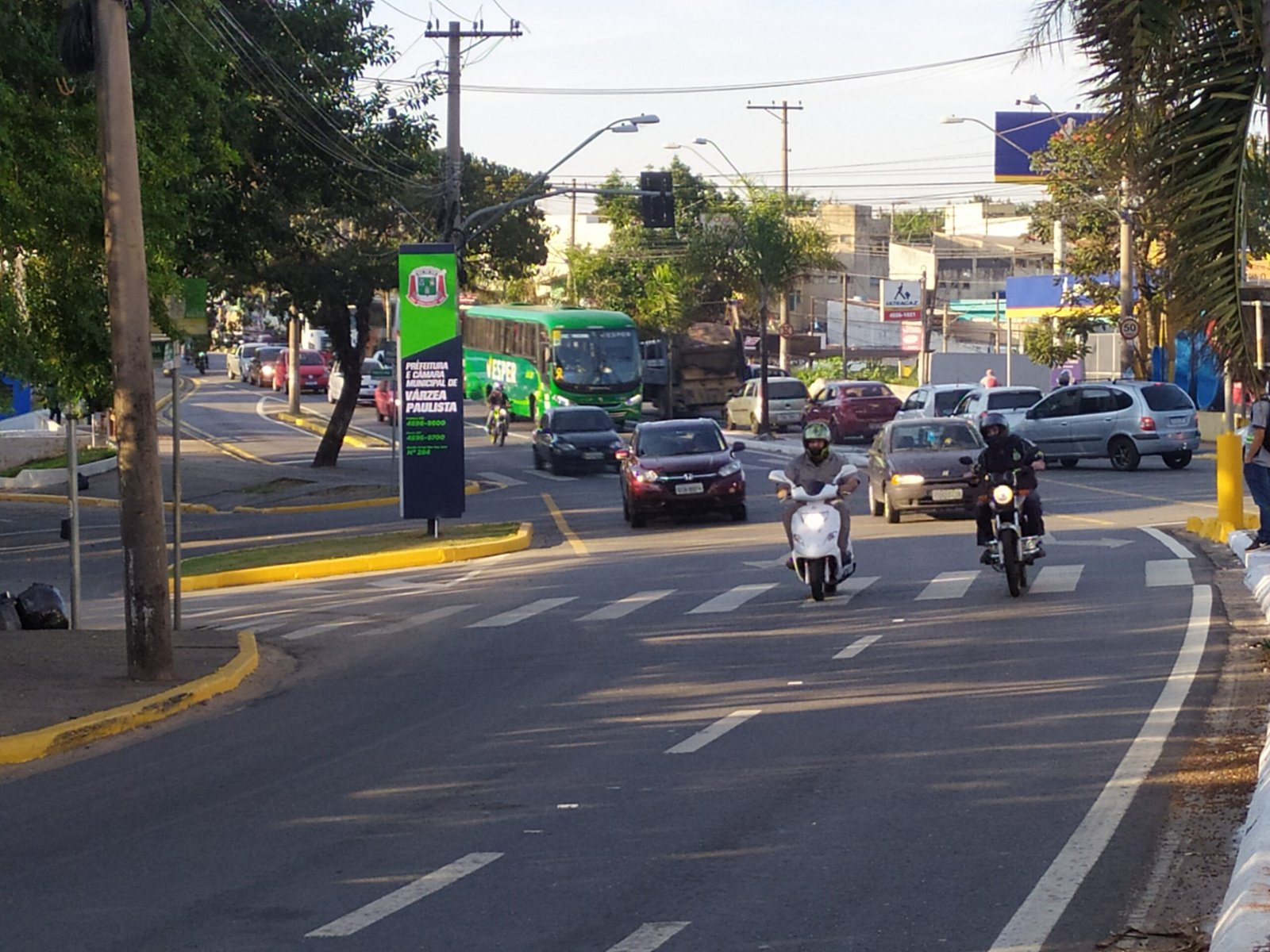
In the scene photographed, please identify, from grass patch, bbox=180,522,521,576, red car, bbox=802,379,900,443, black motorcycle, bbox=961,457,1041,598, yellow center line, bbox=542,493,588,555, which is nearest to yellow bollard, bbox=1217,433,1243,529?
black motorcycle, bbox=961,457,1041,598

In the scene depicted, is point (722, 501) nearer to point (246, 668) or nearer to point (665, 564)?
point (665, 564)

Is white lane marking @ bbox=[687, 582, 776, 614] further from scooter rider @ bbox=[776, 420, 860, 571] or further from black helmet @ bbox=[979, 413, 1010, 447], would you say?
black helmet @ bbox=[979, 413, 1010, 447]

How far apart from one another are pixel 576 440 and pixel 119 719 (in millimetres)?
29089

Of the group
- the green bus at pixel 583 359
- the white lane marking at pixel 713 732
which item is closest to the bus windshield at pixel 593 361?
the green bus at pixel 583 359

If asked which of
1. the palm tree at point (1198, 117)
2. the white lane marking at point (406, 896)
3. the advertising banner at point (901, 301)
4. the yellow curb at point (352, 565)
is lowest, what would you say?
the yellow curb at point (352, 565)

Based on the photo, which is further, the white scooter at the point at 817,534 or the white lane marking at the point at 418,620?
the white scooter at the point at 817,534

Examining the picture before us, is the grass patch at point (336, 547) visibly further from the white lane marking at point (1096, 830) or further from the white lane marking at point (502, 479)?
the white lane marking at point (1096, 830)

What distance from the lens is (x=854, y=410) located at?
156 ft

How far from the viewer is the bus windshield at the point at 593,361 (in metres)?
54.3

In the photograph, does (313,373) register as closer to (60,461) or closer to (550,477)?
(60,461)

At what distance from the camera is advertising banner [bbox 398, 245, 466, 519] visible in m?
24.2

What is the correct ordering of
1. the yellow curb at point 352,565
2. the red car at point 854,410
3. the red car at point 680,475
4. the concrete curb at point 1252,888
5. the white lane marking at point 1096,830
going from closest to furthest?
the concrete curb at point 1252,888, the white lane marking at point 1096,830, the yellow curb at point 352,565, the red car at point 680,475, the red car at point 854,410

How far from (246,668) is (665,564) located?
828cm

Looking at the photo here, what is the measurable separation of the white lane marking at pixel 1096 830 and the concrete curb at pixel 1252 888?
58 cm
